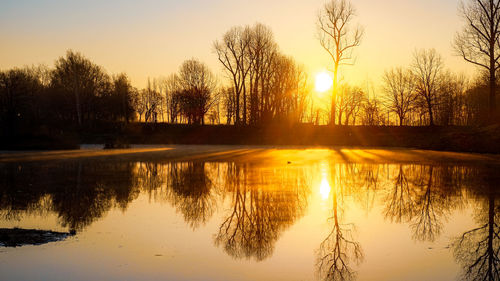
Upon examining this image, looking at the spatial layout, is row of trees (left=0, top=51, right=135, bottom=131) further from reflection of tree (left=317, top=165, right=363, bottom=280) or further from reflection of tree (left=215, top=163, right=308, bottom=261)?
reflection of tree (left=317, top=165, right=363, bottom=280)

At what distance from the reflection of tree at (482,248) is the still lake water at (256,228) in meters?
0.02

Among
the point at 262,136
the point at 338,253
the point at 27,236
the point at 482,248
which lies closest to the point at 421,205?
the point at 482,248

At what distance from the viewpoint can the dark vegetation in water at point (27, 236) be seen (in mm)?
8492

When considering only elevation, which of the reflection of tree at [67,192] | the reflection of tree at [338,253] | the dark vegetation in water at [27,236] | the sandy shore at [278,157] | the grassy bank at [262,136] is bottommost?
the reflection of tree at [338,253]

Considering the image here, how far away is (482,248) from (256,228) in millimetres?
4430

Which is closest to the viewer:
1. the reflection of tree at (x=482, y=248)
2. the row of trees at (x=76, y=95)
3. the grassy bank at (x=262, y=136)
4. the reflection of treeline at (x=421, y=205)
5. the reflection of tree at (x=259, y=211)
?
the reflection of tree at (x=482, y=248)

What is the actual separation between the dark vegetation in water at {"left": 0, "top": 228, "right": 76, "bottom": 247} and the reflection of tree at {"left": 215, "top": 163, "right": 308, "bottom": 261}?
3.18 metres

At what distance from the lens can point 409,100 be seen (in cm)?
7719

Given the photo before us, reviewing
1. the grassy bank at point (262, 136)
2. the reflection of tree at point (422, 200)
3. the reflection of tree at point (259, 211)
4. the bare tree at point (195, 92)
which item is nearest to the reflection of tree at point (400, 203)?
the reflection of tree at point (422, 200)

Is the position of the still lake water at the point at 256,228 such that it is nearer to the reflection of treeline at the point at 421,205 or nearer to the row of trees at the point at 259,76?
the reflection of treeline at the point at 421,205

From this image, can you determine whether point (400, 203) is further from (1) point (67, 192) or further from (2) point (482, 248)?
(1) point (67, 192)

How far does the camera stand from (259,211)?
11.9 metres

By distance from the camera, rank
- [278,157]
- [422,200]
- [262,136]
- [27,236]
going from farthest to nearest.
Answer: [262,136], [278,157], [422,200], [27,236]

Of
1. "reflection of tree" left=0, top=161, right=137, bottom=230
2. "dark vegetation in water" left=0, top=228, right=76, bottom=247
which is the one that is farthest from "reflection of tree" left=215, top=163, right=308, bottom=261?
"reflection of tree" left=0, top=161, right=137, bottom=230
